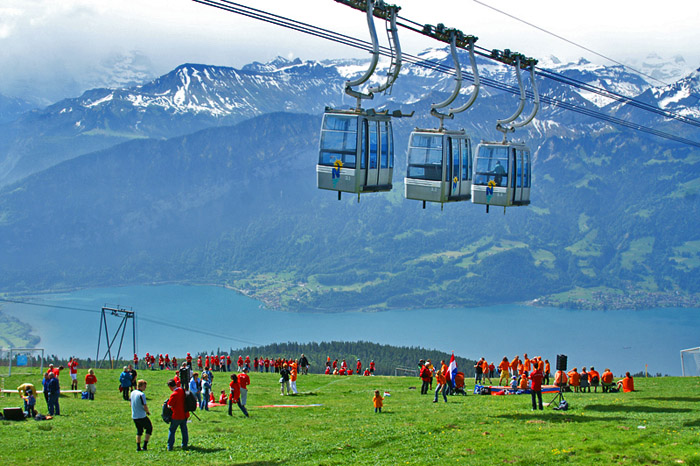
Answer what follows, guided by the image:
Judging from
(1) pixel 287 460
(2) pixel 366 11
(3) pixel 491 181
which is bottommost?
(1) pixel 287 460

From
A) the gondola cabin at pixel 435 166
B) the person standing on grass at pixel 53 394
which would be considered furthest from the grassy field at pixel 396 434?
the gondola cabin at pixel 435 166

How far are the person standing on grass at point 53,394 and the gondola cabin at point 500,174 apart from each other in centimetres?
2272

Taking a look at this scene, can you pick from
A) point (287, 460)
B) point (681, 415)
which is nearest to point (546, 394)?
point (681, 415)

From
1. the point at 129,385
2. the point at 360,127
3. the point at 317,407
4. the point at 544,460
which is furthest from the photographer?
the point at 129,385

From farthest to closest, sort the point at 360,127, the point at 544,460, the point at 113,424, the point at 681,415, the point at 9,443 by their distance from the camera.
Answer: the point at 360,127 → the point at 113,424 → the point at 681,415 → the point at 9,443 → the point at 544,460

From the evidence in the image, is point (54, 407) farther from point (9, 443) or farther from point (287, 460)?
point (287, 460)

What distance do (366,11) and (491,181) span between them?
13183mm

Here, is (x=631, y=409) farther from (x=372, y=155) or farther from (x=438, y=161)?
(x=372, y=155)

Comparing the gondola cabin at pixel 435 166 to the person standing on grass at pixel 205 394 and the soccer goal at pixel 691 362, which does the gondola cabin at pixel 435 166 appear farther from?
the soccer goal at pixel 691 362

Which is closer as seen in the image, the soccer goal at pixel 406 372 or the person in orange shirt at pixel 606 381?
the person in orange shirt at pixel 606 381

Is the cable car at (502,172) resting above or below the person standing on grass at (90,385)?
above

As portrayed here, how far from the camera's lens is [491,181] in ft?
136

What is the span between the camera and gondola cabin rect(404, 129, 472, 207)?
3656 cm

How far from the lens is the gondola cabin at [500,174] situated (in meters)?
41.2
